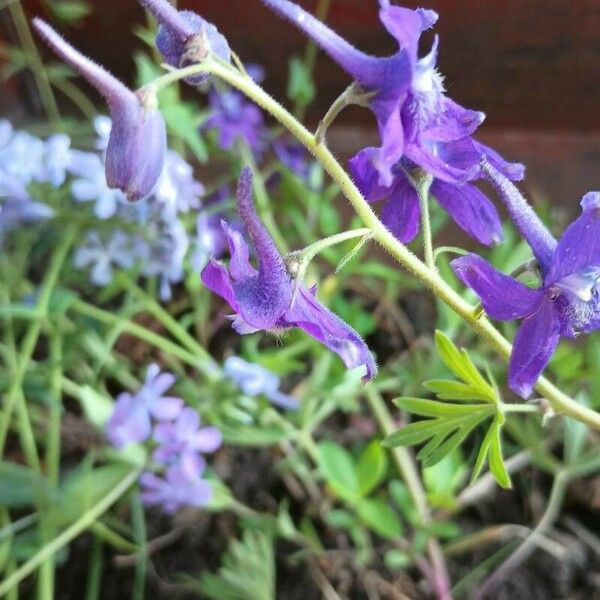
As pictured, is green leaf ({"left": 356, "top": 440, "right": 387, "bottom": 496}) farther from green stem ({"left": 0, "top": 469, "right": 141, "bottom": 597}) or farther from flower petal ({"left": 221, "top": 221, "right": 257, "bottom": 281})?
flower petal ({"left": 221, "top": 221, "right": 257, "bottom": 281})

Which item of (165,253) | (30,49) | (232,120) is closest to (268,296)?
(165,253)

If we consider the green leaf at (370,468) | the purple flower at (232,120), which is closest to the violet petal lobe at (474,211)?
the green leaf at (370,468)

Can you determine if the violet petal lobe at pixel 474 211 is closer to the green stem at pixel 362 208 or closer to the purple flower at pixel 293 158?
the green stem at pixel 362 208

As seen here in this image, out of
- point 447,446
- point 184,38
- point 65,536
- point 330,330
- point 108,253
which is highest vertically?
point 184,38

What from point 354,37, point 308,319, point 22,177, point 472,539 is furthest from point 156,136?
point 354,37

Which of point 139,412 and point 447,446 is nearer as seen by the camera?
point 447,446

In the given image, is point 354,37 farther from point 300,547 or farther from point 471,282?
point 471,282

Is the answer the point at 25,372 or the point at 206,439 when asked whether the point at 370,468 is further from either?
the point at 25,372
